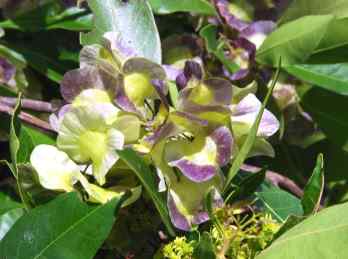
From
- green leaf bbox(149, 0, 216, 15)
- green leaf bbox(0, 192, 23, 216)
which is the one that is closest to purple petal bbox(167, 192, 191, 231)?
green leaf bbox(0, 192, 23, 216)

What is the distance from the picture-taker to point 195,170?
84 centimetres

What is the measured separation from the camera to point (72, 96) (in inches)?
34.9

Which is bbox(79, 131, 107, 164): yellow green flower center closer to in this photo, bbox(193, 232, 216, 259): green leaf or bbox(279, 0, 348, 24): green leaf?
bbox(193, 232, 216, 259): green leaf

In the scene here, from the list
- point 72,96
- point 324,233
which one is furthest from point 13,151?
point 324,233

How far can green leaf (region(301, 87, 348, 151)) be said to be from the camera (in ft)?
4.12

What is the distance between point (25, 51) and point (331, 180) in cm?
54

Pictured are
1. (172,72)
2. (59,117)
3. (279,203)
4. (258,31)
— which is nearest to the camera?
(59,117)

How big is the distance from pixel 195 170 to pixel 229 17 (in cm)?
43

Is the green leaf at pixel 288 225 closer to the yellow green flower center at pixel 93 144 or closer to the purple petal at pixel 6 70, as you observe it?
the yellow green flower center at pixel 93 144

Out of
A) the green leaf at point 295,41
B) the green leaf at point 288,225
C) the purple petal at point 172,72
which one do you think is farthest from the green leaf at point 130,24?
the green leaf at point 288,225

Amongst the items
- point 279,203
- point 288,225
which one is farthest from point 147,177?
point 279,203

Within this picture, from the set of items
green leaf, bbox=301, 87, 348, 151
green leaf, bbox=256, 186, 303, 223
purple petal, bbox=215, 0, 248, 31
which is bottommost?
green leaf, bbox=301, 87, 348, 151

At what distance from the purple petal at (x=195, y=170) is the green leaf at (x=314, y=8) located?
0.39 metres

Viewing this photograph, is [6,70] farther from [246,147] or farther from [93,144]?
[246,147]
